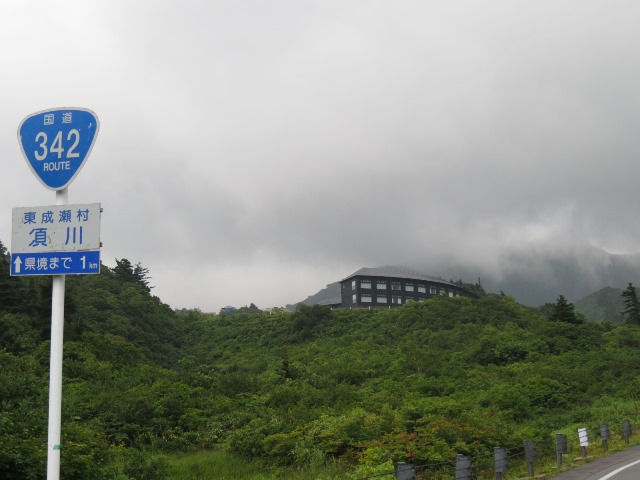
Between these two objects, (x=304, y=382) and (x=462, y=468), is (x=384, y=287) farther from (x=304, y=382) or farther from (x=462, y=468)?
(x=462, y=468)

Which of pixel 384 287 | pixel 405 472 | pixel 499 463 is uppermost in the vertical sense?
pixel 384 287

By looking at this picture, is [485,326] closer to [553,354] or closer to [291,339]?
[553,354]

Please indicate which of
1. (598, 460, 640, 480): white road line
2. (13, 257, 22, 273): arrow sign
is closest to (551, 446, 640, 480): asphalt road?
(598, 460, 640, 480): white road line

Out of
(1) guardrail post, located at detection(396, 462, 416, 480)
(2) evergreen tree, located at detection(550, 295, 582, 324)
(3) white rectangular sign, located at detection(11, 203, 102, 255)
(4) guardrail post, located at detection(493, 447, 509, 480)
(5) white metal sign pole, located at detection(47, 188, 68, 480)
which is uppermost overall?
(2) evergreen tree, located at detection(550, 295, 582, 324)

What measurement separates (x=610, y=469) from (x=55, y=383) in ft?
40.3

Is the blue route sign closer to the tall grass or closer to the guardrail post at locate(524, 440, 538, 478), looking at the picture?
the tall grass

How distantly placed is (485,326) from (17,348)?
1315 inches

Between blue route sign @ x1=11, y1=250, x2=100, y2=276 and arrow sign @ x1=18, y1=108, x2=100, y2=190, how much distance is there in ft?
1.92

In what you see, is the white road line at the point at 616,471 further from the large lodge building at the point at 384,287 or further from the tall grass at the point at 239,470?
the large lodge building at the point at 384,287

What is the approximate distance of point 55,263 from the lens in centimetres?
477

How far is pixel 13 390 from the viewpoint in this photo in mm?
16391

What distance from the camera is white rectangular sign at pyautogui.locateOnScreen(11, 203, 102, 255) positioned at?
4742mm

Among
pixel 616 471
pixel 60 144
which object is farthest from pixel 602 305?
pixel 60 144

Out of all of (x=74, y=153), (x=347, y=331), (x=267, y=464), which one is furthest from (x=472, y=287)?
(x=74, y=153)
